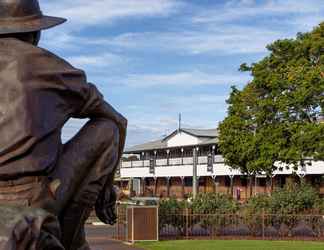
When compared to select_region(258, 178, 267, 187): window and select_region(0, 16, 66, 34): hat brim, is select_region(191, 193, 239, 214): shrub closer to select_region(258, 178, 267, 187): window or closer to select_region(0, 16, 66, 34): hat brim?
select_region(0, 16, 66, 34): hat brim

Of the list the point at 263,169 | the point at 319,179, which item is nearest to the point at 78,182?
the point at 263,169

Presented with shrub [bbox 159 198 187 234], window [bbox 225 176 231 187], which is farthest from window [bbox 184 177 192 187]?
shrub [bbox 159 198 187 234]

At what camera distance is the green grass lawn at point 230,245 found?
18.9 meters

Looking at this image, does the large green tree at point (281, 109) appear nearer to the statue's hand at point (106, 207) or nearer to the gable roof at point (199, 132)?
the statue's hand at point (106, 207)

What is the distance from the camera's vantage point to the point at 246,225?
945 inches

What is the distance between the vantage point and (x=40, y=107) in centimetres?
399

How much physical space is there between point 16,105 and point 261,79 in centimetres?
2961

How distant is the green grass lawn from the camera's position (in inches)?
746

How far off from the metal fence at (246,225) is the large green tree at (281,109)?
6.23 m

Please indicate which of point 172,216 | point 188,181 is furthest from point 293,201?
point 188,181

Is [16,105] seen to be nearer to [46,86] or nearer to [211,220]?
[46,86]

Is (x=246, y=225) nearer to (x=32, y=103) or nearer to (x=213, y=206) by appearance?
(x=213, y=206)

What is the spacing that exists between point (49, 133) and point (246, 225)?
20.6 meters

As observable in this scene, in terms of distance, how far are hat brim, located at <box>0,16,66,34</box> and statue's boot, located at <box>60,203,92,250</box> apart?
1081 millimetres
